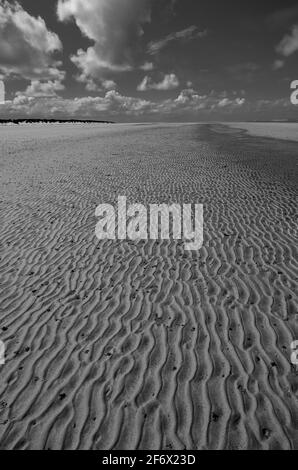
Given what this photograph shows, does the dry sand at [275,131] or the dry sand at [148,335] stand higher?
the dry sand at [275,131]

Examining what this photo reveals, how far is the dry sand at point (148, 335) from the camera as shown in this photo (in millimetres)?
4035

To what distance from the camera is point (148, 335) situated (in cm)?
557

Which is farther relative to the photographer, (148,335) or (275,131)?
(275,131)

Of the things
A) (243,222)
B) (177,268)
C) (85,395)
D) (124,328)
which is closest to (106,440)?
(85,395)

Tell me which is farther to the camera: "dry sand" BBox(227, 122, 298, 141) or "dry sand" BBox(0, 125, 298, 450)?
"dry sand" BBox(227, 122, 298, 141)

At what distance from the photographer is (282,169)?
63.7ft

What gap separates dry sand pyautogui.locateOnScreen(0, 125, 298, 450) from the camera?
4035 millimetres

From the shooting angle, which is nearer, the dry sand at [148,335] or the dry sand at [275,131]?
the dry sand at [148,335]

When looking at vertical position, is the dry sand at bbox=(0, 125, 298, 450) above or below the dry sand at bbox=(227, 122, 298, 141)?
below

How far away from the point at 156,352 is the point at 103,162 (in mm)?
19428

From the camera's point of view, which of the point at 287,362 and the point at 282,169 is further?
the point at 282,169

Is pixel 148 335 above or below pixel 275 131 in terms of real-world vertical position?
below

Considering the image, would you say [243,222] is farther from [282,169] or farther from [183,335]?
[282,169]
